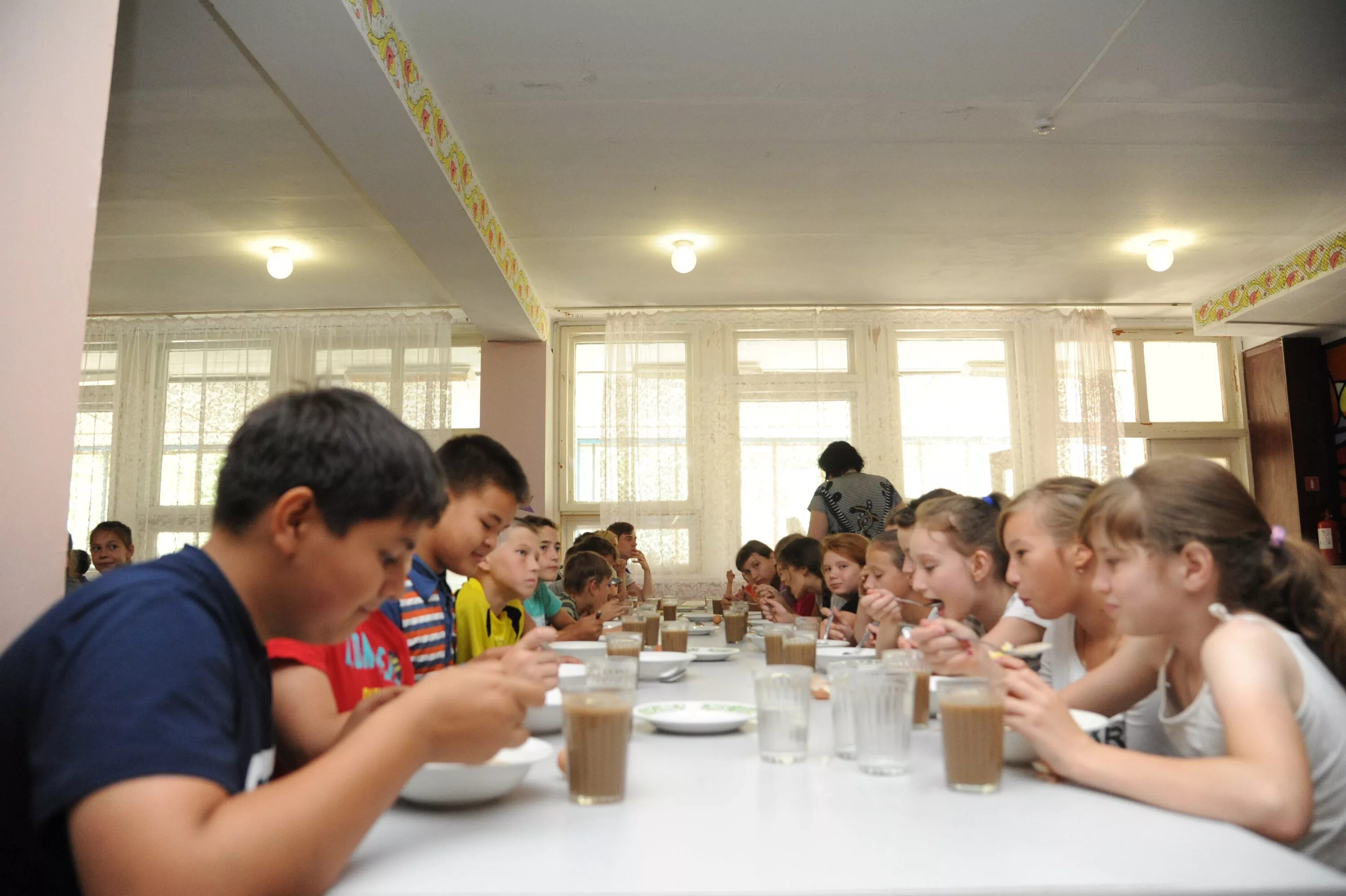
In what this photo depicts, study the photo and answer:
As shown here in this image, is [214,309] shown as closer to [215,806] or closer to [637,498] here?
[637,498]

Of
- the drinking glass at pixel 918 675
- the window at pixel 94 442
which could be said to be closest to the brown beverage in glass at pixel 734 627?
the drinking glass at pixel 918 675

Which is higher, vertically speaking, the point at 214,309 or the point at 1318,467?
the point at 214,309

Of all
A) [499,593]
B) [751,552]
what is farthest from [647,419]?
[499,593]

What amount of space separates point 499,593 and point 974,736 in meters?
1.77

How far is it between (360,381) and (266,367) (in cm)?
72

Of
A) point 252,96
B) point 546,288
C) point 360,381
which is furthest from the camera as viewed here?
point 360,381

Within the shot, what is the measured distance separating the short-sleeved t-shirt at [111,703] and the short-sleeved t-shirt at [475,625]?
58.8 inches

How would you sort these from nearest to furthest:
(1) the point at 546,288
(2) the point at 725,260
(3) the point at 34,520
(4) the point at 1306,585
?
(4) the point at 1306,585, (3) the point at 34,520, (2) the point at 725,260, (1) the point at 546,288

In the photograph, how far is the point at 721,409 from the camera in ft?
22.4

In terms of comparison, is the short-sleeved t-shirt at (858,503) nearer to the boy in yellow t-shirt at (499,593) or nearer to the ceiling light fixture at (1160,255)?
the ceiling light fixture at (1160,255)

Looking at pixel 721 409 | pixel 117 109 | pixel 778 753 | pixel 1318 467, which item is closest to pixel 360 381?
pixel 721 409

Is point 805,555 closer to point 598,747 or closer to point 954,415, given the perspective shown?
point 954,415

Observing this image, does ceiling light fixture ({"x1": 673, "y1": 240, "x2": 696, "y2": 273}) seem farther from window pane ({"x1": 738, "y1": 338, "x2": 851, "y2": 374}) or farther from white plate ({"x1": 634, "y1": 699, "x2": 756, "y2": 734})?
white plate ({"x1": 634, "y1": 699, "x2": 756, "y2": 734})

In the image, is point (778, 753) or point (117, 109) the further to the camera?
point (117, 109)
